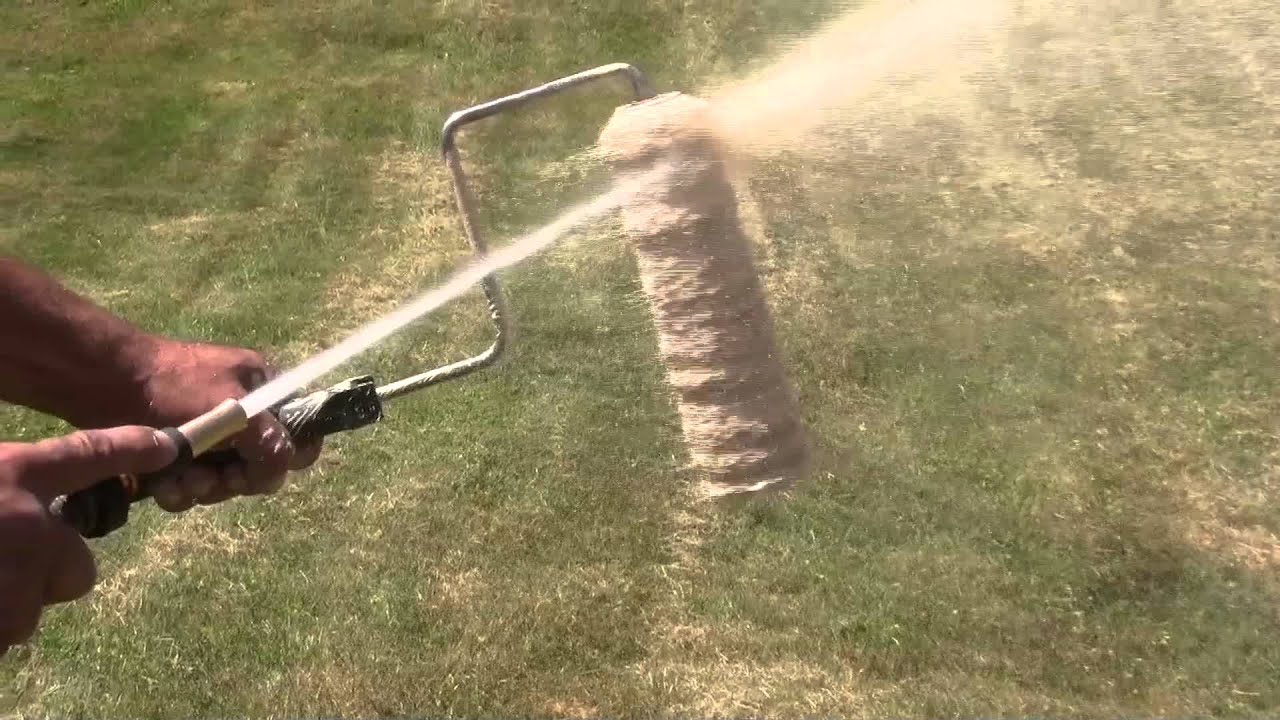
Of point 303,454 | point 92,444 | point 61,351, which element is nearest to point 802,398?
point 303,454

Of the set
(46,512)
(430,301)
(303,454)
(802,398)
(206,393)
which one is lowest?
(802,398)

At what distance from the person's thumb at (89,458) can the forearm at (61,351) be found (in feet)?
2.07

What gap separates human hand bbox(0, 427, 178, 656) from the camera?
1734mm

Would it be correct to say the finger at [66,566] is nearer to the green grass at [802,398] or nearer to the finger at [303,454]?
the finger at [303,454]

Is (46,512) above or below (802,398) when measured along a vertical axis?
above

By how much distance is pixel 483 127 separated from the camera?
6.12 meters

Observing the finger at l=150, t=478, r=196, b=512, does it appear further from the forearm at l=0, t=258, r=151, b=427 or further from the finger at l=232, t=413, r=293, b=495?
the forearm at l=0, t=258, r=151, b=427

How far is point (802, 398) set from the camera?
14.2ft

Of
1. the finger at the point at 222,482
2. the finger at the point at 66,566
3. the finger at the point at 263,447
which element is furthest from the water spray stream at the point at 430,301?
the finger at the point at 66,566

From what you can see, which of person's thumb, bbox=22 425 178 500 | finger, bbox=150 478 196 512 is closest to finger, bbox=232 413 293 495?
finger, bbox=150 478 196 512

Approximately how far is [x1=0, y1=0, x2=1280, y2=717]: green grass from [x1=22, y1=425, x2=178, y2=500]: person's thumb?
1.77 m

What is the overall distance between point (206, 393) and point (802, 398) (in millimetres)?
2440

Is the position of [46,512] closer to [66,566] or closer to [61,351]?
[66,566]

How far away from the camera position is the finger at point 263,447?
222cm
